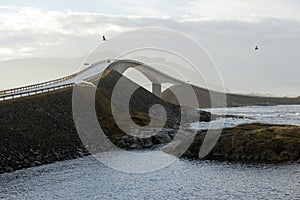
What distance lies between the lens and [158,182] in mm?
43875

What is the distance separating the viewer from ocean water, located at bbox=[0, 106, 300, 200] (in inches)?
1515

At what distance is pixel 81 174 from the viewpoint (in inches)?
1900

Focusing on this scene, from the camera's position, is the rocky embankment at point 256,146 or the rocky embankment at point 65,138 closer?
the rocky embankment at point 256,146

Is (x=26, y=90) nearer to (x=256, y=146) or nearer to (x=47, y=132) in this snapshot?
(x=47, y=132)

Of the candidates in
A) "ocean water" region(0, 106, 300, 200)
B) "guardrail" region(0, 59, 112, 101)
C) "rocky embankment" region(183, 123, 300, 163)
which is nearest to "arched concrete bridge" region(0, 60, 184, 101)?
"guardrail" region(0, 59, 112, 101)

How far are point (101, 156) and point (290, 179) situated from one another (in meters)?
26.7

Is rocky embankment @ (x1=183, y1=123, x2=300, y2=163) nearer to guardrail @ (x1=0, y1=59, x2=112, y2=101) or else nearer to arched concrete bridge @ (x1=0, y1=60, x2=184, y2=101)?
guardrail @ (x1=0, y1=59, x2=112, y2=101)

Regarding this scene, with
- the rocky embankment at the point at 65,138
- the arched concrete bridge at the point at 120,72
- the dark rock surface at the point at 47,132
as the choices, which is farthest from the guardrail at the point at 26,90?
the rocky embankment at the point at 65,138

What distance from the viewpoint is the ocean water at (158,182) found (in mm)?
38469

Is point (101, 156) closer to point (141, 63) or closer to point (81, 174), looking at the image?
point (81, 174)

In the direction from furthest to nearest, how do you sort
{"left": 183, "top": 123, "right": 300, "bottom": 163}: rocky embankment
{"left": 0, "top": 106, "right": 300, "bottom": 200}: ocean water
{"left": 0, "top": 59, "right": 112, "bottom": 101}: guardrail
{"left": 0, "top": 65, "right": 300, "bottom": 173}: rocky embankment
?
1. {"left": 0, "top": 59, "right": 112, "bottom": 101}: guardrail
2. {"left": 0, "top": 65, "right": 300, "bottom": 173}: rocky embankment
3. {"left": 183, "top": 123, "right": 300, "bottom": 163}: rocky embankment
4. {"left": 0, "top": 106, "right": 300, "bottom": 200}: ocean water

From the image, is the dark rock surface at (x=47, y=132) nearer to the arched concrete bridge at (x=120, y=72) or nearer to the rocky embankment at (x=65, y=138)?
the rocky embankment at (x=65, y=138)

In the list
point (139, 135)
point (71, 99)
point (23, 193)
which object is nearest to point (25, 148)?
point (23, 193)

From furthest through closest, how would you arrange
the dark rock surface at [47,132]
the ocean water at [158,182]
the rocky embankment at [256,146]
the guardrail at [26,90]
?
1. the guardrail at [26,90]
2. the dark rock surface at [47,132]
3. the rocky embankment at [256,146]
4. the ocean water at [158,182]
